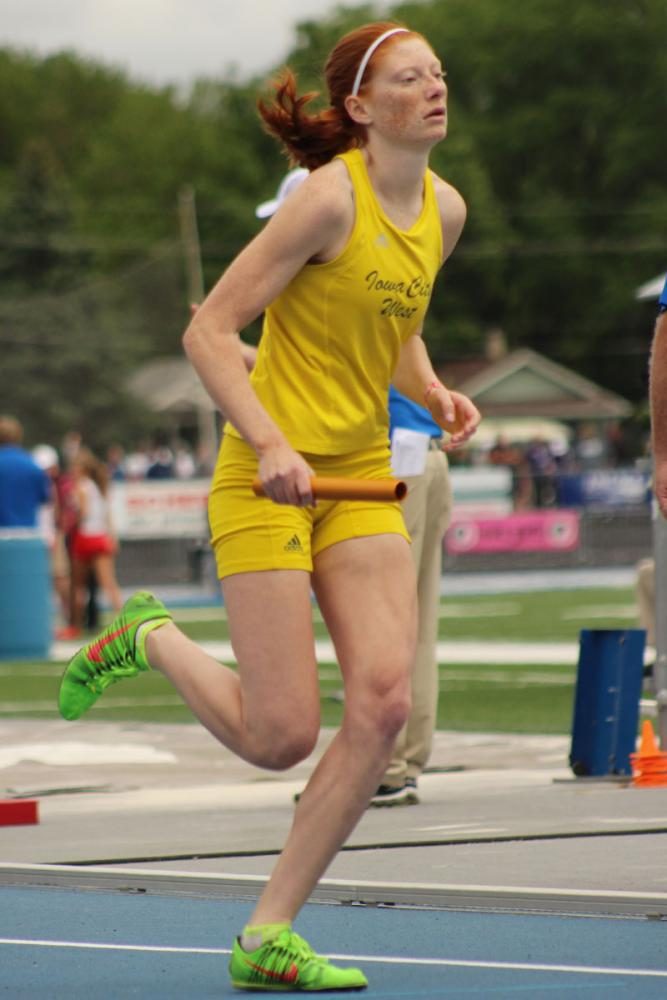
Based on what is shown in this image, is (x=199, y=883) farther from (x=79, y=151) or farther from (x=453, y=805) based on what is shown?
(x=79, y=151)

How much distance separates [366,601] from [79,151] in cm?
10657

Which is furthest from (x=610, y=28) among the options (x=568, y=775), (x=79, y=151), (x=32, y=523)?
(x=568, y=775)

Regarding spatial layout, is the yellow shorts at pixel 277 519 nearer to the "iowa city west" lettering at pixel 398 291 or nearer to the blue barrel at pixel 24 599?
the "iowa city west" lettering at pixel 398 291

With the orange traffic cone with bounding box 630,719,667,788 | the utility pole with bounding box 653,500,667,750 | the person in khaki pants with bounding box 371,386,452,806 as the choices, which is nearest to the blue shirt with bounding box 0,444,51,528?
the utility pole with bounding box 653,500,667,750

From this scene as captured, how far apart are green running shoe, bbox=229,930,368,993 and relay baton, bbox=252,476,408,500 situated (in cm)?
98

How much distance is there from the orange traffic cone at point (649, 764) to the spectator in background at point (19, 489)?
12001mm

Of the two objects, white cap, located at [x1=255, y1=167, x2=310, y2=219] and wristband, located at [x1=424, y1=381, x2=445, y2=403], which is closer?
wristband, located at [x1=424, y1=381, x2=445, y2=403]

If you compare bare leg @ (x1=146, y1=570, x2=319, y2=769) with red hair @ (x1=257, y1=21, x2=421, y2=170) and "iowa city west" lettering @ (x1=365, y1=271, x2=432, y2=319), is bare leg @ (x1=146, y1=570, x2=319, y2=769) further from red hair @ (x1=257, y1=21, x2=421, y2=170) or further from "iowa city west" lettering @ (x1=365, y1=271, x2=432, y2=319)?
red hair @ (x1=257, y1=21, x2=421, y2=170)

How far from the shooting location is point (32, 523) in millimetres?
20812

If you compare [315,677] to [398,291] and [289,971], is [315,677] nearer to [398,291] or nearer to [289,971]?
[289,971]

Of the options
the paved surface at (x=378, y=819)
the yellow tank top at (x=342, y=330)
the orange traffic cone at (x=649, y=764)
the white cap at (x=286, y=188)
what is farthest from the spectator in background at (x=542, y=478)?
the yellow tank top at (x=342, y=330)


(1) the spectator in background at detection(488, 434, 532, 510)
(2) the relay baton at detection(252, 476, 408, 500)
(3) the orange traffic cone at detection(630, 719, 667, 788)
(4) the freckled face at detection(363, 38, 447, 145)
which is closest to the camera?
(2) the relay baton at detection(252, 476, 408, 500)

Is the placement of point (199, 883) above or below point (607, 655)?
below

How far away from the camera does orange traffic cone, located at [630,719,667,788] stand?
894 cm
